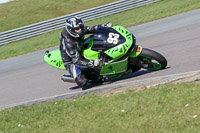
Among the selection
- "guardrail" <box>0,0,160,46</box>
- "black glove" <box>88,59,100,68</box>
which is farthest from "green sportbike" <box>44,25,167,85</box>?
"guardrail" <box>0,0,160,46</box>

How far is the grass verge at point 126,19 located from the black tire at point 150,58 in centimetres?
912

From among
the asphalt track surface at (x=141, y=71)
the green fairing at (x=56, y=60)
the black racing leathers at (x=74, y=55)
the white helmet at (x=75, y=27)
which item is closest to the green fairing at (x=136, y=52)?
the asphalt track surface at (x=141, y=71)

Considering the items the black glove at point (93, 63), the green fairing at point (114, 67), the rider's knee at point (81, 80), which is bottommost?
the rider's knee at point (81, 80)

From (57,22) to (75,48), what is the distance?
1320 centimetres

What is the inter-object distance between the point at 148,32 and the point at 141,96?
8.15 metres

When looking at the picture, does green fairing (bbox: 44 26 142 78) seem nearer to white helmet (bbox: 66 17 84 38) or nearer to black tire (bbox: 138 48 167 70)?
black tire (bbox: 138 48 167 70)

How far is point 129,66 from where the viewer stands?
8.12 metres

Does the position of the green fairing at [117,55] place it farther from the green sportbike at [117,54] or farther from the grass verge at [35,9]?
the grass verge at [35,9]

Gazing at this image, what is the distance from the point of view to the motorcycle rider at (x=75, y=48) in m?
7.75

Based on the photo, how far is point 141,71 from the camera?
859cm

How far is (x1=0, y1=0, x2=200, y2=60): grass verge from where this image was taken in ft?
56.0

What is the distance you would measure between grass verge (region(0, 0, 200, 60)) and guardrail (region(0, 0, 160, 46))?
0.40 metres

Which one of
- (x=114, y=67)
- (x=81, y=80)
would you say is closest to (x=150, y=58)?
(x=114, y=67)

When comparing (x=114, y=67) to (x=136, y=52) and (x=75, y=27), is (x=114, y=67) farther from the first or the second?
(x=75, y=27)
